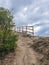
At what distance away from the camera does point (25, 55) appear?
5444cm

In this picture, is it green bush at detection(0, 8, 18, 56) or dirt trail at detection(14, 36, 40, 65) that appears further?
green bush at detection(0, 8, 18, 56)

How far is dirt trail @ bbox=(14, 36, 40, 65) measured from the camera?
51.6 metres

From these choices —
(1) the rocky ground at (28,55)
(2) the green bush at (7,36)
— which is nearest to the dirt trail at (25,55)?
(1) the rocky ground at (28,55)

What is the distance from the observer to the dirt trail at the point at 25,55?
169 feet

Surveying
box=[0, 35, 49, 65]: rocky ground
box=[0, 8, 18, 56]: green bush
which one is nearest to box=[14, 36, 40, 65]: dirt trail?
box=[0, 35, 49, 65]: rocky ground

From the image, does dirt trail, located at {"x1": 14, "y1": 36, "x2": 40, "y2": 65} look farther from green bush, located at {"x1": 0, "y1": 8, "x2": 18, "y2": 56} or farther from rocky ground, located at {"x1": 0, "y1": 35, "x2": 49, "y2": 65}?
green bush, located at {"x1": 0, "y1": 8, "x2": 18, "y2": 56}

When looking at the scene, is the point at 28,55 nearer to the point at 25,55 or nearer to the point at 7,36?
the point at 25,55

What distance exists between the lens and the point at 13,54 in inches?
2163

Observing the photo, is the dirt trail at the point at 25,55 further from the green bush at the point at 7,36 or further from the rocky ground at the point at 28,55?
the green bush at the point at 7,36

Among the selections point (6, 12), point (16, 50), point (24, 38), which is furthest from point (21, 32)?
point (16, 50)

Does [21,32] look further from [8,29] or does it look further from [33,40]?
→ [8,29]

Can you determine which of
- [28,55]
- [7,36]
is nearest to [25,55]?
[28,55]

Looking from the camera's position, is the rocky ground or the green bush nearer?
the rocky ground

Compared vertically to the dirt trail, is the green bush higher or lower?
higher
